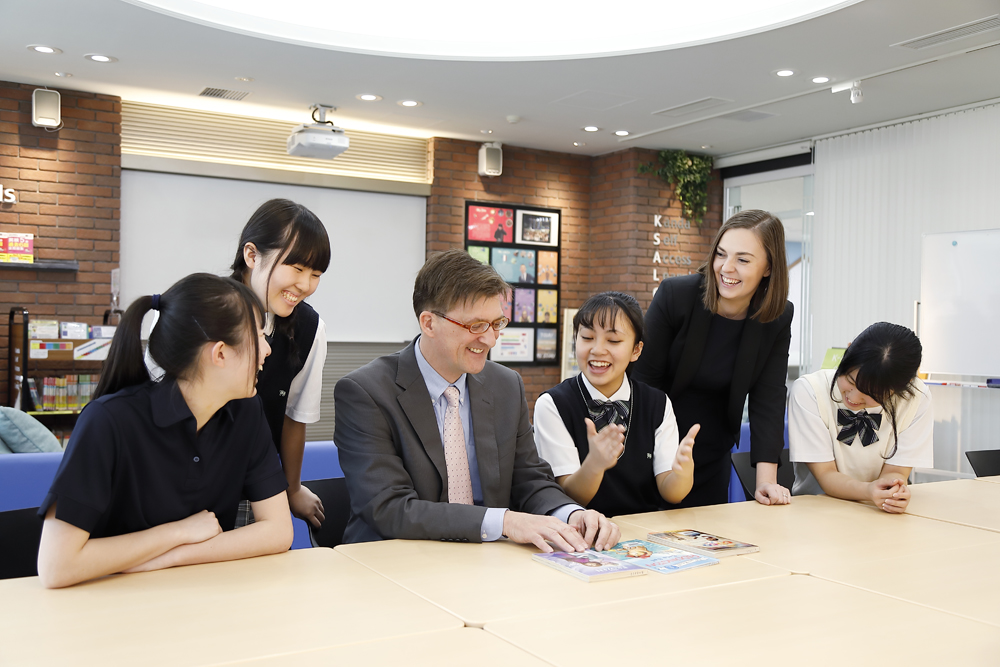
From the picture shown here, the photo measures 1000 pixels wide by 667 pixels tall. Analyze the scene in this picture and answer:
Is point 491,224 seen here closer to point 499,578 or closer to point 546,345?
point 546,345

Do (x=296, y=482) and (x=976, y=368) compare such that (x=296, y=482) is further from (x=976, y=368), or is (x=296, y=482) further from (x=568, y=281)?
(x=568, y=281)

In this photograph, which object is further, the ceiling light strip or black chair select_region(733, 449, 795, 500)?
the ceiling light strip

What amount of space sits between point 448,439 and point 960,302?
541 cm

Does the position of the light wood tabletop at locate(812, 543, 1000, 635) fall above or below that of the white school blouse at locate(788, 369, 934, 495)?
below

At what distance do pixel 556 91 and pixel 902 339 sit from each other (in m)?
4.17

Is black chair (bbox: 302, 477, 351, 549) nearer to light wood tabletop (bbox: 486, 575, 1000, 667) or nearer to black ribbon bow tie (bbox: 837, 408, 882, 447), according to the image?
light wood tabletop (bbox: 486, 575, 1000, 667)

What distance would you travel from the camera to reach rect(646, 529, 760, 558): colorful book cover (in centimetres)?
204

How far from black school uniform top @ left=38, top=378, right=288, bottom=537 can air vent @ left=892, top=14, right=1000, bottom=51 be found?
470 centimetres

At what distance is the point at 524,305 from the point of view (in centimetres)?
858

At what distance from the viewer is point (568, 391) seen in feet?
9.01

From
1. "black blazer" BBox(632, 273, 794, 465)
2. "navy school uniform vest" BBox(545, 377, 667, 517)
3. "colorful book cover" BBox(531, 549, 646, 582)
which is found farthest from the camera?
"black blazer" BBox(632, 273, 794, 465)

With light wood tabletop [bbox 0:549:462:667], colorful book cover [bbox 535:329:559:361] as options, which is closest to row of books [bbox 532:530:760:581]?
light wood tabletop [bbox 0:549:462:667]

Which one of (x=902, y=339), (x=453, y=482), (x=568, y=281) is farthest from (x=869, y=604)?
(x=568, y=281)

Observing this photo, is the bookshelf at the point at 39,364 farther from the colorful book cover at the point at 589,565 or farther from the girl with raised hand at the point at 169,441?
the colorful book cover at the point at 589,565
